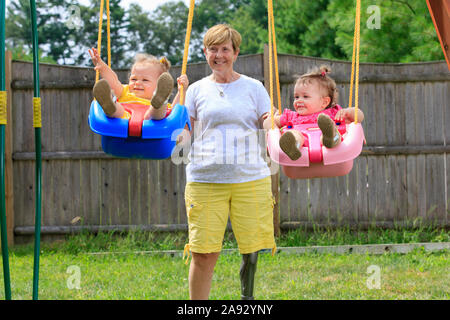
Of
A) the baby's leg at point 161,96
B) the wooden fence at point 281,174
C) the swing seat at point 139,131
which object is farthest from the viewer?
the wooden fence at point 281,174

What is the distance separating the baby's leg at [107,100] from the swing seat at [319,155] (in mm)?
655

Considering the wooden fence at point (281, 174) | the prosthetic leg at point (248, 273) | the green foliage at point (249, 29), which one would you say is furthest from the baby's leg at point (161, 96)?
the green foliage at point (249, 29)

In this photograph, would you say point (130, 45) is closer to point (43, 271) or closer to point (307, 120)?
point (43, 271)

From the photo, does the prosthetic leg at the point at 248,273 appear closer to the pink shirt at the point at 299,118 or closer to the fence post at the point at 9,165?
the pink shirt at the point at 299,118

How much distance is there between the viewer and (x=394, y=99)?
5168 mm

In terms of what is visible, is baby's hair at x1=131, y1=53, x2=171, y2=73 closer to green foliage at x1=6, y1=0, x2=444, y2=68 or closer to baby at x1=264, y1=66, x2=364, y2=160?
baby at x1=264, y1=66, x2=364, y2=160

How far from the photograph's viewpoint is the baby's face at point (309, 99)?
2439 millimetres

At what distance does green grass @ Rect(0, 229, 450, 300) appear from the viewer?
11.8ft

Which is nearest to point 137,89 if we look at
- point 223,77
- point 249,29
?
point 223,77

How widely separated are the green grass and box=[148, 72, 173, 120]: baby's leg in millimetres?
1694

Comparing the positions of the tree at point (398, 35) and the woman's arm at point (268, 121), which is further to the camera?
the tree at point (398, 35)

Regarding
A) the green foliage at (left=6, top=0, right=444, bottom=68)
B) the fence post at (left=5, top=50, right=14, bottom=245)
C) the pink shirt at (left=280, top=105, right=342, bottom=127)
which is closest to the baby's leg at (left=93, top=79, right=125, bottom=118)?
the pink shirt at (left=280, top=105, right=342, bottom=127)
